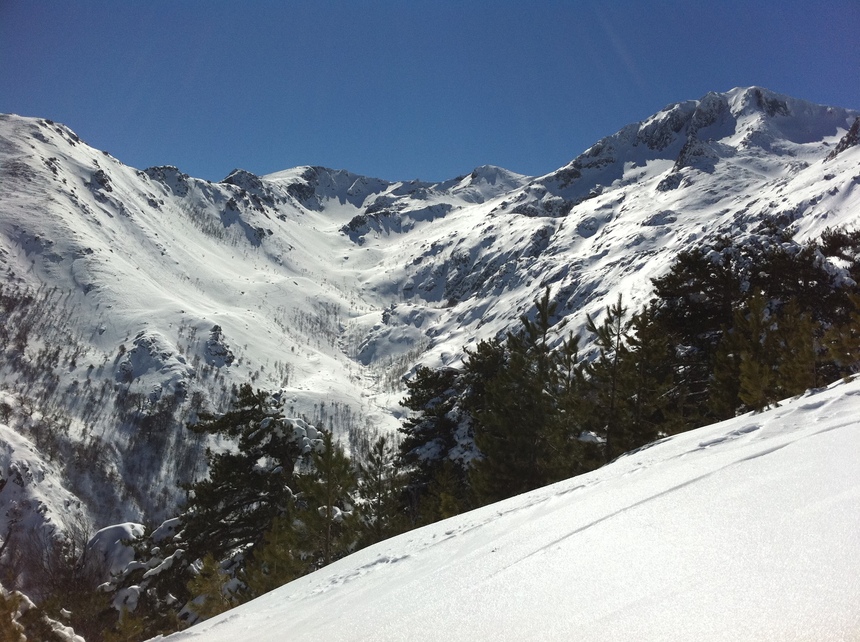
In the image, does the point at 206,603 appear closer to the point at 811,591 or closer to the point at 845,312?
the point at 811,591

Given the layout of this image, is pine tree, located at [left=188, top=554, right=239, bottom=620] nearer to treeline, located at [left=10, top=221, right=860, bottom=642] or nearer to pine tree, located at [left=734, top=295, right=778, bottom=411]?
treeline, located at [left=10, top=221, right=860, bottom=642]

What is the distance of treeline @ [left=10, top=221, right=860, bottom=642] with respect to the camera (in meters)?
13.6

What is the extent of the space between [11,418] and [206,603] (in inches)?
7096

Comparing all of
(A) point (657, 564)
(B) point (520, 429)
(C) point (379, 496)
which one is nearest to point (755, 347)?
(B) point (520, 429)

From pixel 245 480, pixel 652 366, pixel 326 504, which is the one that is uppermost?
pixel 245 480

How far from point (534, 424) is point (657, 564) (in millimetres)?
14721

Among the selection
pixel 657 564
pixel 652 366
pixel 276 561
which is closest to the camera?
pixel 657 564

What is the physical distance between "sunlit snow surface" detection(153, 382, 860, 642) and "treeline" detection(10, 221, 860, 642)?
7002 mm

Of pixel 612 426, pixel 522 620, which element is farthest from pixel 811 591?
pixel 612 426

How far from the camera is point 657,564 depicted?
3.42 metres

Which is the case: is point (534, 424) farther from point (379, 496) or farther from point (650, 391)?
point (379, 496)

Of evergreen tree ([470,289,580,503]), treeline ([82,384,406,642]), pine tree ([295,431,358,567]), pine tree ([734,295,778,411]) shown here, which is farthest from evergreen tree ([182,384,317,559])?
pine tree ([734,295,778,411])

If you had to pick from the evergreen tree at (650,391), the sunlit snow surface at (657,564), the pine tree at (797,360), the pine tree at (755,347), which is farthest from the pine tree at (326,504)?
the pine tree at (797,360)

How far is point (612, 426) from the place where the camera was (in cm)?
1593
